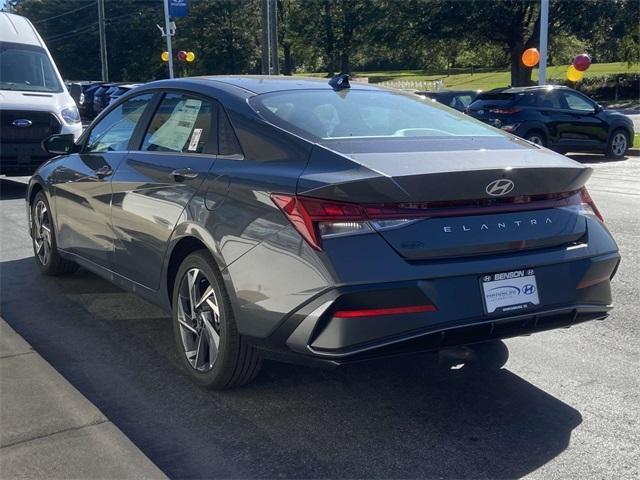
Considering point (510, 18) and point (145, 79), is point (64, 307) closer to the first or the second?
point (510, 18)

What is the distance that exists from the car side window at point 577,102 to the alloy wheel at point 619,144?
0.86 m

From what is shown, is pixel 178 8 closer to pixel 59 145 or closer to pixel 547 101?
pixel 547 101

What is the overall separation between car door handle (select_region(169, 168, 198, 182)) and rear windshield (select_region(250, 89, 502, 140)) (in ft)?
1.65

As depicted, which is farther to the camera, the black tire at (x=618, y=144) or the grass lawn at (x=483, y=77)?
the grass lawn at (x=483, y=77)

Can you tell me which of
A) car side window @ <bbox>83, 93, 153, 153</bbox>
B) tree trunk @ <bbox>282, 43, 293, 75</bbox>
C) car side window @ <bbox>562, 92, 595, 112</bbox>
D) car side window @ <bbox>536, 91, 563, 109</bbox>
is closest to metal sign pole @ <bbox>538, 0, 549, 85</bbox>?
car side window @ <bbox>562, 92, 595, 112</bbox>

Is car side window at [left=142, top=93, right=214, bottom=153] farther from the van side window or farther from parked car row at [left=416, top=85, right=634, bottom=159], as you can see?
parked car row at [left=416, top=85, right=634, bottom=159]

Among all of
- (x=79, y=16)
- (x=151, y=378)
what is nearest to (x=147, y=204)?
(x=151, y=378)

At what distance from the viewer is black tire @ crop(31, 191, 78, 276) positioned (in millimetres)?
6713

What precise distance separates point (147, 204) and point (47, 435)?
1558 millimetres

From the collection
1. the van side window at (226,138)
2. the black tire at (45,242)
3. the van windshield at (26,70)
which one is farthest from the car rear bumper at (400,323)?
the van windshield at (26,70)

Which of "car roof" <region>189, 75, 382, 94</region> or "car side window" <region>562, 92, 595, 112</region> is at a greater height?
"car roof" <region>189, 75, 382, 94</region>

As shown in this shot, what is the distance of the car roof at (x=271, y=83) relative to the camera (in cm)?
469

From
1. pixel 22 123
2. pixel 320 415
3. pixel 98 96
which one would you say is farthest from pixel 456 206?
pixel 98 96

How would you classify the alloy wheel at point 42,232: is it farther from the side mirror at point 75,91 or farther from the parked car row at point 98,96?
the parked car row at point 98,96
